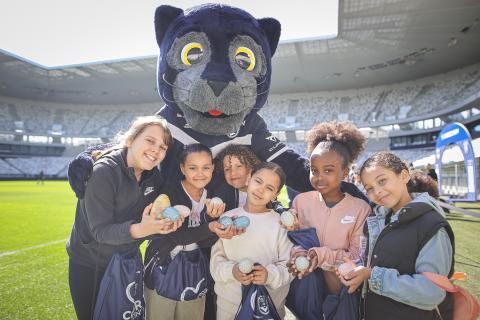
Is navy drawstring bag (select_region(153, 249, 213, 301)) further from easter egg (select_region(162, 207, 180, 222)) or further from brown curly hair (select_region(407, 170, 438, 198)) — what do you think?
brown curly hair (select_region(407, 170, 438, 198))

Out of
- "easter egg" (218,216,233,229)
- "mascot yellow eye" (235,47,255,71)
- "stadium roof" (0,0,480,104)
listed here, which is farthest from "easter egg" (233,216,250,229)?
"stadium roof" (0,0,480,104)

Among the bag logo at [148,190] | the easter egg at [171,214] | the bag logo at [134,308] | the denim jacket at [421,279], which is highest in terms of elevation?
the bag logo at [148,190]

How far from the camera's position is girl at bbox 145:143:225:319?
1.78 meters

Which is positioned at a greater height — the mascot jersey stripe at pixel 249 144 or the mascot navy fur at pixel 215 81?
the mascot navy fur at pixel 215 81

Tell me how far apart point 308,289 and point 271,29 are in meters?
1.91

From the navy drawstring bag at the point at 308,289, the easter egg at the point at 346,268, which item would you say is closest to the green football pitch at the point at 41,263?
the navy drawstring bag at the point at 308,289

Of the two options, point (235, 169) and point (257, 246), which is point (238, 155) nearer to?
point (235, 169)

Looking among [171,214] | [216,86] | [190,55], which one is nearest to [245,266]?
[171,214]

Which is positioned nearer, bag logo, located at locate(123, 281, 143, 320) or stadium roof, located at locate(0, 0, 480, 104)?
bag logo, located at locate(123, 281, 143, 320)

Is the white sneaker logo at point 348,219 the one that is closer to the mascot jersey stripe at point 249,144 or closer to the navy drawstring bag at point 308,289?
the navy drawstring bag at point 308,289

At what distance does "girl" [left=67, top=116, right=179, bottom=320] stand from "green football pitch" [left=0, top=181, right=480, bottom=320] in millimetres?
1020

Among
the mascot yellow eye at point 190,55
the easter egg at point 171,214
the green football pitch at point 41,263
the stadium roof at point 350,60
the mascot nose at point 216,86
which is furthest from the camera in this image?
the stadium roof at point 350,60

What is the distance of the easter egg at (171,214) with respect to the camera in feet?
4.91

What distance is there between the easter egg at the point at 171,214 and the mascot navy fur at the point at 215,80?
0.65m
